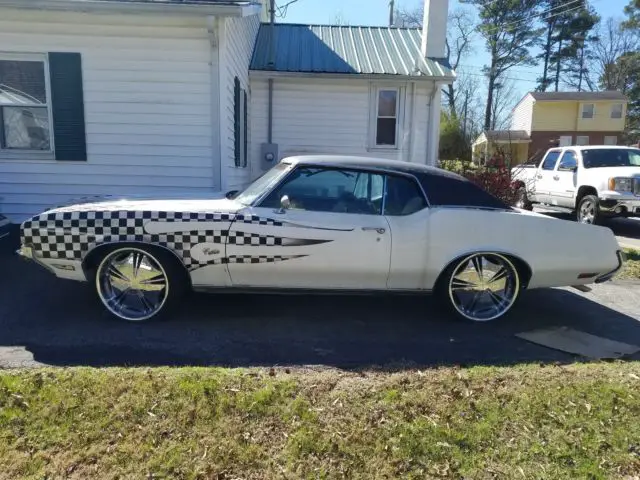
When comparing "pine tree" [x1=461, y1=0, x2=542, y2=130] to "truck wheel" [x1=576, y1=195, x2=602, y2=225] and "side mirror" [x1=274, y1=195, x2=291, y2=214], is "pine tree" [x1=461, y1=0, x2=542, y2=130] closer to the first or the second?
"truck wheel" [x1=576, y1=195, x2=602, y2=225]

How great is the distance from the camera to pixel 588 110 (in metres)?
35.3

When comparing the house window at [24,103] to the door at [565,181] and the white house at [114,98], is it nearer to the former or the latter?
the white house at [114,98]

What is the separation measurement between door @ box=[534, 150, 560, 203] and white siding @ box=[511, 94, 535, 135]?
25.7 meters

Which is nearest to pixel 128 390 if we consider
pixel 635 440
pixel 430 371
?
pixel 430 371

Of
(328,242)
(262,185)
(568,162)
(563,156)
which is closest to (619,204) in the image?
(568,162)

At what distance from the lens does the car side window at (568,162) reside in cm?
1159

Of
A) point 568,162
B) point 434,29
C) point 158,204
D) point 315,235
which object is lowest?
point 315,235

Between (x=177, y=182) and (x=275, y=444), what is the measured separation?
5.70m

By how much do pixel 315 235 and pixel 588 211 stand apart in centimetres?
890

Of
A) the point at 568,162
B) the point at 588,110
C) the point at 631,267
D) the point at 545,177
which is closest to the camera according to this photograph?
the point at 631,267

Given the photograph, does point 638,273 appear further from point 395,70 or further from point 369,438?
point 395,70

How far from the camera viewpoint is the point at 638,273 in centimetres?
670

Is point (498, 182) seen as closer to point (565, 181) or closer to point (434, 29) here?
point (565, 181)

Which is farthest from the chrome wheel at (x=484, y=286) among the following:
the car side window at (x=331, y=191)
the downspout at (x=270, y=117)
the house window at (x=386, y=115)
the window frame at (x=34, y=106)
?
the downspout at (x=270, y=117)
